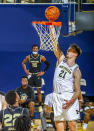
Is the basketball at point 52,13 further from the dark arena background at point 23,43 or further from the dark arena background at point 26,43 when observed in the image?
the dark arena background at point 23,43

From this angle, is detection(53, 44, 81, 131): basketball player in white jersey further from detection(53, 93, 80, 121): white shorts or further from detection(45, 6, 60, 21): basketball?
detection(45, 6, 60, 21): basketball

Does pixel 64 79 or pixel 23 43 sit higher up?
pixel 23 43

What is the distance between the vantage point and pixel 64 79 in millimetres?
6035

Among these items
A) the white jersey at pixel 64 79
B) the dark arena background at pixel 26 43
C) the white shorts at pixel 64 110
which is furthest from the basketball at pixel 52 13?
the dark arena background at pixel 26 43

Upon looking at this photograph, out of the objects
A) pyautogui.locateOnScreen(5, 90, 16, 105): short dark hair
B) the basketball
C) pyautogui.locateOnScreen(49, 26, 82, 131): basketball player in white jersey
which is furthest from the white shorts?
the basketball

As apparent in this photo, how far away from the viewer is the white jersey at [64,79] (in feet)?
19.8

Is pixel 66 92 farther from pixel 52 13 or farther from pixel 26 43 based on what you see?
pixel 26 43

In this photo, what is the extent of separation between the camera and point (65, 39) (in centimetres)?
1186

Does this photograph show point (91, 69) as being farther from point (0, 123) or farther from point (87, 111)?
point (0, 123)

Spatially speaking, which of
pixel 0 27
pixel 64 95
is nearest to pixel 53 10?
pixel 64 95

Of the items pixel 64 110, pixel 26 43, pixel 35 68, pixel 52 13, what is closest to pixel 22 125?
pixel 64 110

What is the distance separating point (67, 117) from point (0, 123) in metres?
1.18

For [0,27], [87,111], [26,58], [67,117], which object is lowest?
[87,111]

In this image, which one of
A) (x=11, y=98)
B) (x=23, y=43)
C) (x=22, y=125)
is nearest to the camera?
(x=22, y=125)
